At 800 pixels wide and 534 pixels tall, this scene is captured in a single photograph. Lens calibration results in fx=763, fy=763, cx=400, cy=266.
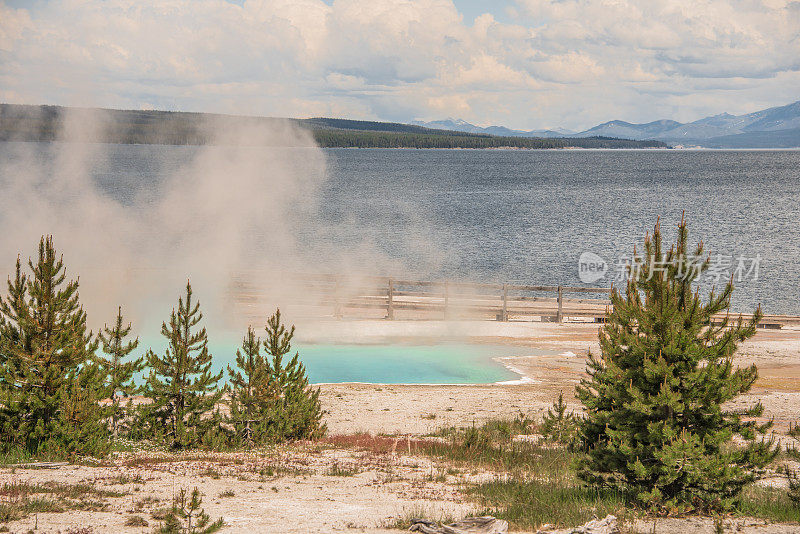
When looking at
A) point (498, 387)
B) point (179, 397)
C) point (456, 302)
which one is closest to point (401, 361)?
point (498, 387)

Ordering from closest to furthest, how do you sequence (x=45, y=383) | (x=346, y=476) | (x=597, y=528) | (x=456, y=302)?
(x=597, y=528), (x=346, y=476), (x=45, y=383), (x=456, y=302)

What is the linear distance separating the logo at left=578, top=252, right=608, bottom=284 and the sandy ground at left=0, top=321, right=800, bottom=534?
96.6ft

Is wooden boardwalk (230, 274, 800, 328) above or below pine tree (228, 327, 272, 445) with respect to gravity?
above

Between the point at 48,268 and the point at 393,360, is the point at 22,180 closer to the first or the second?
the point at 393,360

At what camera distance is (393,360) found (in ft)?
95.0

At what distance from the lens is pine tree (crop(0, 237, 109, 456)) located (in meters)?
14.2

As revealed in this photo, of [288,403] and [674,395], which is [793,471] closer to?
[674,395]

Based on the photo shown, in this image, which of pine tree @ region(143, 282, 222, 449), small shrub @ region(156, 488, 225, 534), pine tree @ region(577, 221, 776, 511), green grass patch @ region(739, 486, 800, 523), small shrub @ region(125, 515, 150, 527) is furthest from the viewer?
pine tree @ region(143, 282, 222, 449)

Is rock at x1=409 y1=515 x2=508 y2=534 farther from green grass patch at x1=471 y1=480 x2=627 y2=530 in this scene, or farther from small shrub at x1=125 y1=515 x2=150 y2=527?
small shrub at x1=125 y1=515 x2=150 y2=527

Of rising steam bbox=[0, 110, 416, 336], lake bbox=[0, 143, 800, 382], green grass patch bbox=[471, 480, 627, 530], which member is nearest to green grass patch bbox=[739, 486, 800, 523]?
green grass patch bbox=[471, 480, 627, 530]

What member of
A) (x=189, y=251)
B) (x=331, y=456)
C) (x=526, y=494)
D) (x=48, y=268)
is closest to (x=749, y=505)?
(x=526, y=494)

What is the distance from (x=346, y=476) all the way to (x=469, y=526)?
4.10 metres

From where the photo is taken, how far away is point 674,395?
10320 mm

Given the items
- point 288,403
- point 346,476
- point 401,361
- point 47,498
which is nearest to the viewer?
point 47,498
